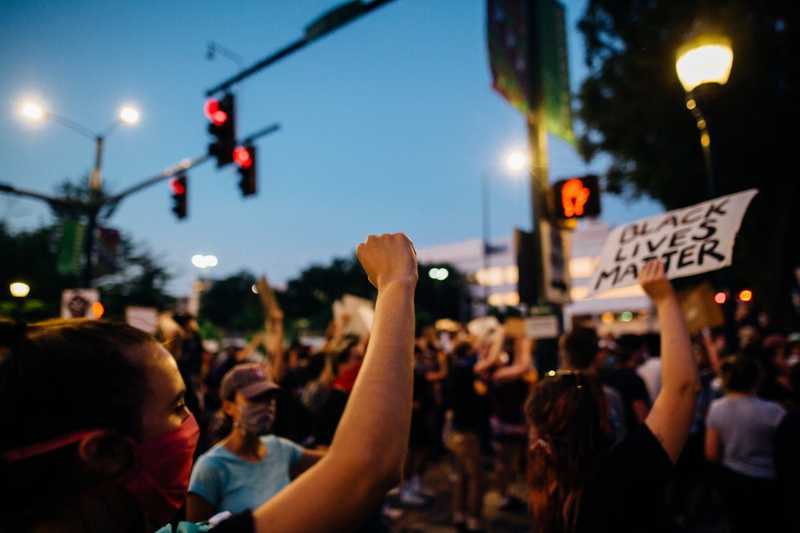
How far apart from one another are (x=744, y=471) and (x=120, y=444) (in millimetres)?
4481

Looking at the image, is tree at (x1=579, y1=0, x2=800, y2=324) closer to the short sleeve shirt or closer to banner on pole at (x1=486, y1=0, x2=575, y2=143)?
banner on pole at (x1=486, y1=0, x2=575, y2=143)

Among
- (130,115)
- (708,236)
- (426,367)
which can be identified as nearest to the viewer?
(708,236)

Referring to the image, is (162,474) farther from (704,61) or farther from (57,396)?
(704,61)

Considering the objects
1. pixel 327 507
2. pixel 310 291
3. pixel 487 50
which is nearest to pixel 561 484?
pixel 327 507

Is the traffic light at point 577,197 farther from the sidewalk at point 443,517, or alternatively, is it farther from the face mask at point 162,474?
the face mask at point 162,474

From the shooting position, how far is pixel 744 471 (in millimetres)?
4160


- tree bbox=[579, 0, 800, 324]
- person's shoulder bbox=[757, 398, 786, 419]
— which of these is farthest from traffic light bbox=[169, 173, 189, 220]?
tree bbox=[579, 0, 800, 324]

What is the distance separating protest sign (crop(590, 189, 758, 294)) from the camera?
8.68 ft

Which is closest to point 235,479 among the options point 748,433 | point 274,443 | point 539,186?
point 274,443

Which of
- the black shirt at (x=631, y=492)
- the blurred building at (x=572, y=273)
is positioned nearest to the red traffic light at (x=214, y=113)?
the black shirt at (x=631, y=492)

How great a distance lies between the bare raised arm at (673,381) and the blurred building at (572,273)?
6648 cm

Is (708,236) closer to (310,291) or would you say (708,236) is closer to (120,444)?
(120,444)

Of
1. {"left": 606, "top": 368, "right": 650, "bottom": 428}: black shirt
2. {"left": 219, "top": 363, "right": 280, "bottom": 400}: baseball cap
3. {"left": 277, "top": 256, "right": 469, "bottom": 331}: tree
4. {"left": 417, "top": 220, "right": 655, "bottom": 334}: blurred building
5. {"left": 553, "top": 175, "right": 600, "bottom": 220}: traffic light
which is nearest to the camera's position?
{"left": 219, "top": 363, "right": 280, "bottom": 400}: baseball cap

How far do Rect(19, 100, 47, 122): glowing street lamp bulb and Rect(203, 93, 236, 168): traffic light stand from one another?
646 cm
